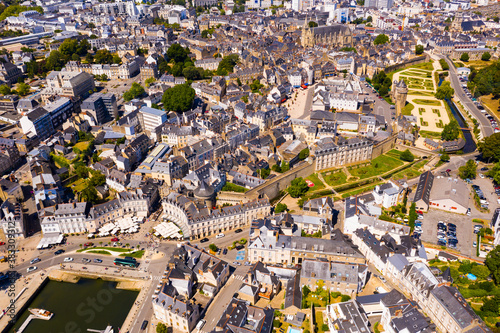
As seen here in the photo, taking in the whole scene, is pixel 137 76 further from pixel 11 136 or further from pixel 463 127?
pixel 463 127

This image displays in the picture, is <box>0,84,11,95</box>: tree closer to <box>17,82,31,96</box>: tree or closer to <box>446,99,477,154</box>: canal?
<box>17,82,31,96</box>: tree

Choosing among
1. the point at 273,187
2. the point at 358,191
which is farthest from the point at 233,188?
the point at 358,191

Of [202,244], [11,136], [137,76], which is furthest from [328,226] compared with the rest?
[137,76]

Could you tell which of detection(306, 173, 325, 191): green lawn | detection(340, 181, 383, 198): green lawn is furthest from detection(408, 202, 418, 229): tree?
detection(306, 173, 325, 191): green lawn

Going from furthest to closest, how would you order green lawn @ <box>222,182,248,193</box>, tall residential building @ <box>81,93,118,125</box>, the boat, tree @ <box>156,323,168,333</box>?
1. tall residential building @ <box>81,93,118,125</box>
2. green lawn @ <box>222,182,248,193</box>
3. the boat
4. tree @ <box>156,323,168,333</box>

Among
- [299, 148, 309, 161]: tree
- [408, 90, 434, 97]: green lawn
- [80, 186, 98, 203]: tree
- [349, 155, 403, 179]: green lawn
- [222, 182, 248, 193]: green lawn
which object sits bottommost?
[349, 155, 403, 179]: green lawn
